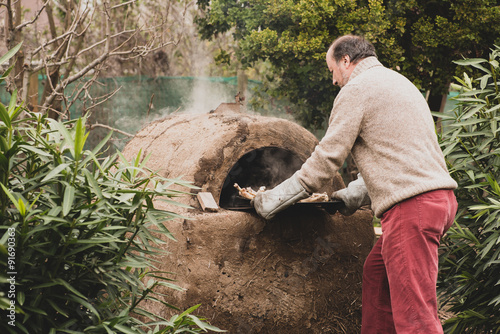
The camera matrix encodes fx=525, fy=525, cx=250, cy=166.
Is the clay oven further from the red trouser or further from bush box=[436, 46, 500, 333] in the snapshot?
the red trouser

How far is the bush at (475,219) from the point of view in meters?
3.57

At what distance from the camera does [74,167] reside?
2.30 metres

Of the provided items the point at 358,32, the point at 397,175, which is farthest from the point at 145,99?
the point at 397,175

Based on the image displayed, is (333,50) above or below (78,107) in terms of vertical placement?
above

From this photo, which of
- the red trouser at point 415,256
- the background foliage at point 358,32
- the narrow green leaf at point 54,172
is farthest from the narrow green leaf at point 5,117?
the background foliage at point 358,32

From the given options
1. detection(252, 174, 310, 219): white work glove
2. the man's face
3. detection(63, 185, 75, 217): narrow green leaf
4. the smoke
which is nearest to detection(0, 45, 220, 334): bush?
detection(63, 185, 75, 217): narrow green leaf

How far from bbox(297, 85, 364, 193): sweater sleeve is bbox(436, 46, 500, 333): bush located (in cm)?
108

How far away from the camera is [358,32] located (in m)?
6.11

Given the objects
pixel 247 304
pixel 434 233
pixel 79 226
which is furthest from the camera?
pixel 247 304

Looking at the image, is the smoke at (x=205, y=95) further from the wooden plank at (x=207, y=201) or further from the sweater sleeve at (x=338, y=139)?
the sweater sleeve at (x=338, y=139)

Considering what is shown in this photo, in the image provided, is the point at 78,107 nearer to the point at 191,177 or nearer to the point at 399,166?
the point at 191,177

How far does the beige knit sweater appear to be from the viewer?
2.88 metres

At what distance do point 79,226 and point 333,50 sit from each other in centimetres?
199

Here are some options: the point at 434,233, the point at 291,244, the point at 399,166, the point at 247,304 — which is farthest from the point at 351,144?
the point at 247,304
